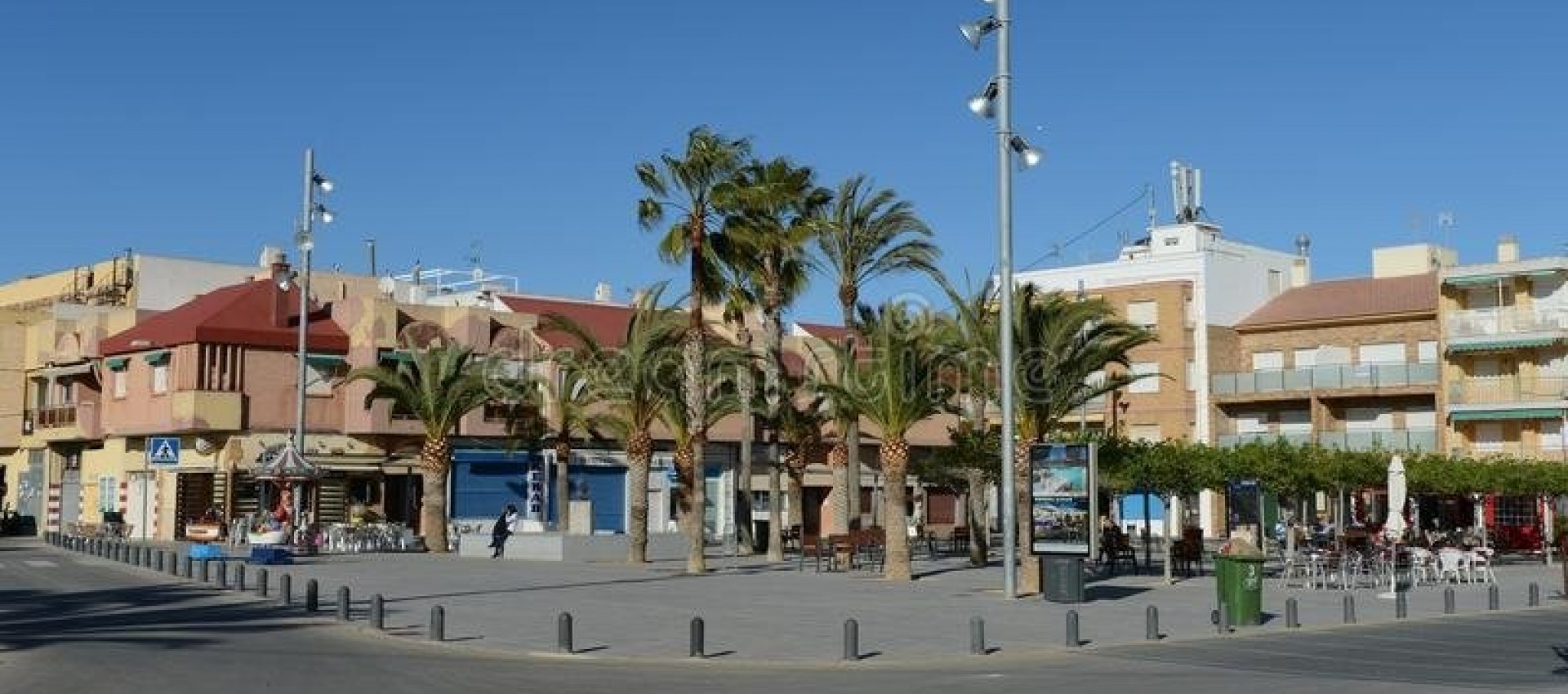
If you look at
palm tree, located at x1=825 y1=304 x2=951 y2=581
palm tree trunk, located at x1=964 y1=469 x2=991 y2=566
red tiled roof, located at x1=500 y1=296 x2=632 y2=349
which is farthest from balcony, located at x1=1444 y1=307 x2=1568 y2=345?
palm tree, located at x1=825 y1=304 x2=951 y2=581

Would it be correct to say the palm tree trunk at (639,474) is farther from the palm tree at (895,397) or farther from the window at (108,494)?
the window at (108,494)

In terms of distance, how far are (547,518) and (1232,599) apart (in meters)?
36.8

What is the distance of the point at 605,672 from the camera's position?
1595 centimetres

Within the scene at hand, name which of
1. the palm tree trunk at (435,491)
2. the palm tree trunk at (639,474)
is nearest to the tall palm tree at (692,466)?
→ the palm tree trunk at (639,474)

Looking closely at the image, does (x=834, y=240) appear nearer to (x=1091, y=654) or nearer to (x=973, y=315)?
(x=973, y=315)

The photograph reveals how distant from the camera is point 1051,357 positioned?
96.4 ft

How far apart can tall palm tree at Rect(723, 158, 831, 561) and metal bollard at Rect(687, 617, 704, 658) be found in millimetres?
17318

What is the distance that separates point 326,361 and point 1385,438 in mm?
39049

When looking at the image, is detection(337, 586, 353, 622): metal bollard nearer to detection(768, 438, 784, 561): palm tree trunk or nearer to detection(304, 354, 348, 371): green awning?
detection(768, 438, 784, 561): palm tree trunk

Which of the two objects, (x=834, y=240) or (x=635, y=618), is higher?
(x=834, y=240)

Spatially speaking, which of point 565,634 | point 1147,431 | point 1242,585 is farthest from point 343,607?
point 1147,431

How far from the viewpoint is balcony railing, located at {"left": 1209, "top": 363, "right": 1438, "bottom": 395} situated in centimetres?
5956

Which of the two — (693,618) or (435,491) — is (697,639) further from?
(435,491)

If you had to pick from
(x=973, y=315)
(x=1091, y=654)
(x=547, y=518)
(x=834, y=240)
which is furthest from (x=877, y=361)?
(x=547, y=518)
